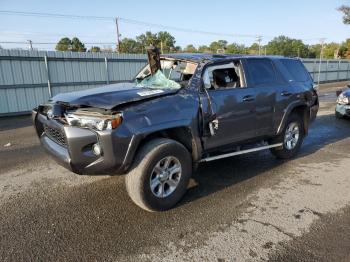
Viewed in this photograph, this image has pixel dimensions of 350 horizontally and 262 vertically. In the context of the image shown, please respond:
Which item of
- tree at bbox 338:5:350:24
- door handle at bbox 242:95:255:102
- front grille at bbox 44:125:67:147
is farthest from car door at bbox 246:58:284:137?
tree at bbox 338:5:350:24

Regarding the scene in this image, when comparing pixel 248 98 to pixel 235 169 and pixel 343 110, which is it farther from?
pixel 343 110

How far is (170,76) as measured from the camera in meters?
4.68

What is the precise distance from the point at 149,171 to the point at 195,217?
77cm

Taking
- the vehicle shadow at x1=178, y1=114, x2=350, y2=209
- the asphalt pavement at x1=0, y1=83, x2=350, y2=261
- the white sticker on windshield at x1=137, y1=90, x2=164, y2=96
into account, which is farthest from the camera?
the vehicle shadow at x1=178, y1=114, x2=350, y2=209

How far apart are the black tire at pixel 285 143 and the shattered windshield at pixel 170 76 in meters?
2.14

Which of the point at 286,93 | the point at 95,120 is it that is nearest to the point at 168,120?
the point at 95,120

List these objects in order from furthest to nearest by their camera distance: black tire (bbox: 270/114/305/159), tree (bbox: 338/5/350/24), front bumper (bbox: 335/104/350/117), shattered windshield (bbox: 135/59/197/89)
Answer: tree (bbox: 338/5/350/24)
front bumper (bbox: 335/104/350/117)
black tire (bbox: 270/114/305/159)
shattered windshield (bbox: 135/59/197/89)

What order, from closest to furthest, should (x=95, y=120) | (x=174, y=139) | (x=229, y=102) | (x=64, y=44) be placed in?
(x=95, y=120) < (x=174, y=139) < (x=229, y=102) < (x=64, y=44)

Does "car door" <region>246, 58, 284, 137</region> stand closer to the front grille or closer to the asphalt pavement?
the asphalt pavement

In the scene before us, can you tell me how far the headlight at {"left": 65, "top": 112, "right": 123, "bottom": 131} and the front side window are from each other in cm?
150

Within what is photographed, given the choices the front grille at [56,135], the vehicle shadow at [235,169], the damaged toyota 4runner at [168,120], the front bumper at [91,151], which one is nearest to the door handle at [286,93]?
the damaged toyota 4runner at [168,120]

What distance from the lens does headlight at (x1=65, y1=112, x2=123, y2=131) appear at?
130 inches

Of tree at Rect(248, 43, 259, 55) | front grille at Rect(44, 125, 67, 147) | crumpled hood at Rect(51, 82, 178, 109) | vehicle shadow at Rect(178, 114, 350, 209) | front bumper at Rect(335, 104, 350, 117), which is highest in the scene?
tree at Rect(248, 43, 259, 55)

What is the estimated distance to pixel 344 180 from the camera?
16.0 feet
